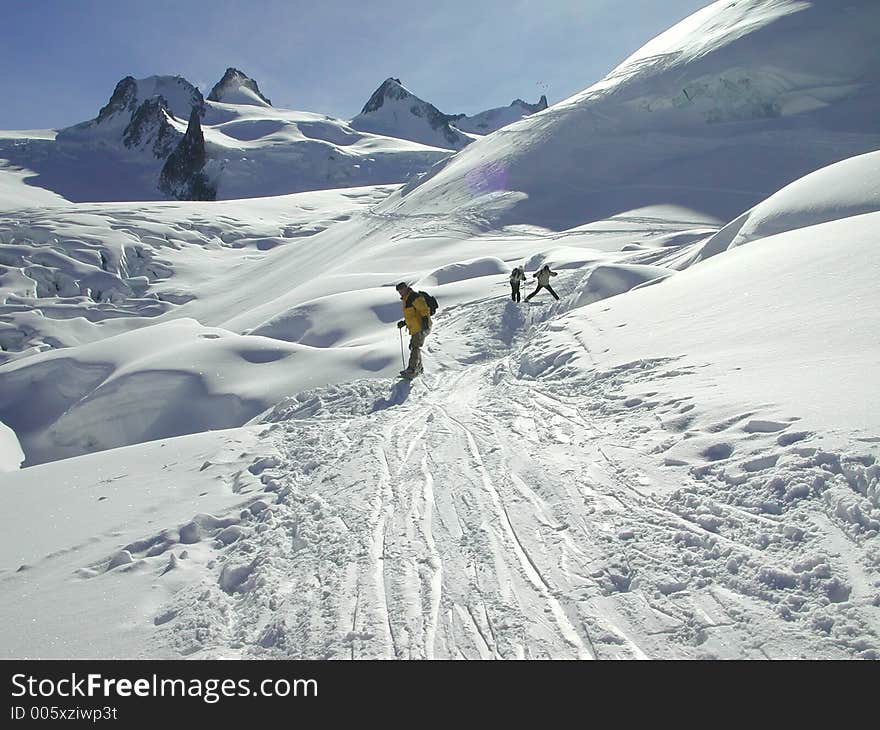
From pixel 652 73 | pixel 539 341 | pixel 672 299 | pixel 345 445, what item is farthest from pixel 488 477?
pixel 652 73

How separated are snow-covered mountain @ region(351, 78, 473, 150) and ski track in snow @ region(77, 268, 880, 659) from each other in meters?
133

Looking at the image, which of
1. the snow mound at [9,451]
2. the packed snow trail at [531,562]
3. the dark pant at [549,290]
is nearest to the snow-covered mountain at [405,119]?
the dark pant at [549,290]

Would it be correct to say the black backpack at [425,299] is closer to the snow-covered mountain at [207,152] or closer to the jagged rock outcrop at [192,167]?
the snow-covered mountain at [207,152]

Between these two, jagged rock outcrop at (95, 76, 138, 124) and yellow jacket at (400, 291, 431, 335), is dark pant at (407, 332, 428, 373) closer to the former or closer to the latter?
yellow jacket at (400, 291, 431, 335)

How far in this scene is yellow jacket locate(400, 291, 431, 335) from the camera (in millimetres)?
10094

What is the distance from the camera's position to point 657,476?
4.73 m

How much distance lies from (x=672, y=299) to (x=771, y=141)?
36.3 meters

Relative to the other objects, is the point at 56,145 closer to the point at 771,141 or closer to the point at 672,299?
the point at 771,141

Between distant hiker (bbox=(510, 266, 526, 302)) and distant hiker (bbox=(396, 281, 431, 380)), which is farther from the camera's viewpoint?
distant hiker (bbox=(510, 266, 526, 302))

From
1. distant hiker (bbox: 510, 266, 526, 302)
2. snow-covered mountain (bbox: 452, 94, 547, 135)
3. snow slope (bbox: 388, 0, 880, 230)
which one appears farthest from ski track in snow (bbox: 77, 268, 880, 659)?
snow-covered mountain (bbox: 452, 94, 547, 135)

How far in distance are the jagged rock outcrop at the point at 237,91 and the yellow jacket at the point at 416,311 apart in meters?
144

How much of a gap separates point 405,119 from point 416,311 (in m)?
140
